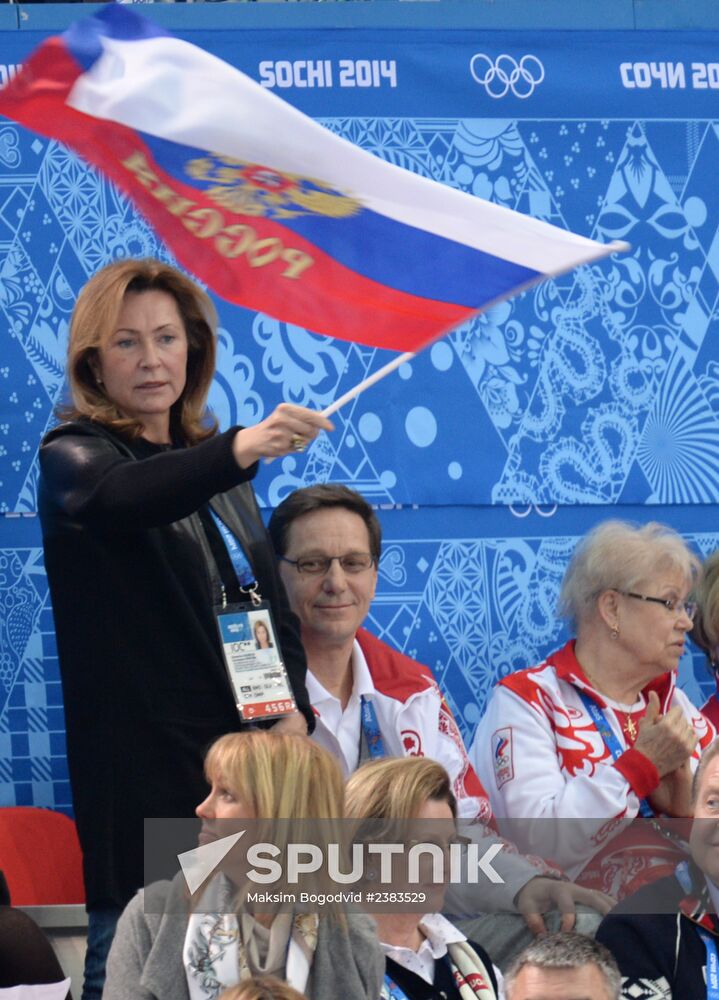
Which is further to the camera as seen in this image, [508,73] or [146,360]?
[508,73]


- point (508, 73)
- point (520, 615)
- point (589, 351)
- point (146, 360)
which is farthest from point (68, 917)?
point (508, 73)

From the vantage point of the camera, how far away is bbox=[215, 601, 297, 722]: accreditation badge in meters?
3.40

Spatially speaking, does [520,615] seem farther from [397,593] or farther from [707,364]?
[707,364]

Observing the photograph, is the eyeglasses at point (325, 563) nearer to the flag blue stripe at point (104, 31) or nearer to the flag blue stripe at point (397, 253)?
the flag blue stripe at point (397, 253)

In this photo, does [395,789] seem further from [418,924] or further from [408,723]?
[408,723]

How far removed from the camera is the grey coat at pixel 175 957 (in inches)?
115

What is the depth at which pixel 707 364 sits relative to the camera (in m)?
4.95

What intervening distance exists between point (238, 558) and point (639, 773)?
1151 mm

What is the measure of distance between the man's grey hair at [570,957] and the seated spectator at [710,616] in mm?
1720

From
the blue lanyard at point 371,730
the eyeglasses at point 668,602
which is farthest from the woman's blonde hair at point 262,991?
the eyeglasses at point 668,602

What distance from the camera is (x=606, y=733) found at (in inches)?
167

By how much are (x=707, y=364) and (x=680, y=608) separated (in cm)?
85

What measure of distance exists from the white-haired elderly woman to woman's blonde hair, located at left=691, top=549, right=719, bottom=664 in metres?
0.13

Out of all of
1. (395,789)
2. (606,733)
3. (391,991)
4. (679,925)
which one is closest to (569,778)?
(606,733)
